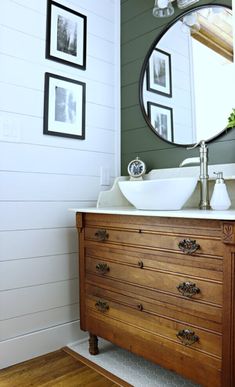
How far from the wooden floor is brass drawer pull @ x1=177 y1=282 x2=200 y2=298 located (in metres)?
0.61

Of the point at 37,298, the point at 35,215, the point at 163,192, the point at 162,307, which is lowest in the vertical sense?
the point at 37,298

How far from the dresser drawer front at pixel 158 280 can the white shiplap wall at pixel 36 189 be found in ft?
1.02

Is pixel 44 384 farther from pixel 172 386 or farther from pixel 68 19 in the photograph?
pixel 68 19

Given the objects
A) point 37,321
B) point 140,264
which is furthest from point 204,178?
point 37,321

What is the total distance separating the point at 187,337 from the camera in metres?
1.30

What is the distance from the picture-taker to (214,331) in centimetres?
122

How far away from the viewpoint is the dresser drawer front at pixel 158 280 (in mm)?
1228

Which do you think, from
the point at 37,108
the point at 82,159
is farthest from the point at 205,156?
the point at 37,108

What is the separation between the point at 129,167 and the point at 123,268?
2.44 ft

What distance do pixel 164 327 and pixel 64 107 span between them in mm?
1385

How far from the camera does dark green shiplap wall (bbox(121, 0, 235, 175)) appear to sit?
6.63 feet

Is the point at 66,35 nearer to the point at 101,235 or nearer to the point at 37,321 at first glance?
the point at 101,235

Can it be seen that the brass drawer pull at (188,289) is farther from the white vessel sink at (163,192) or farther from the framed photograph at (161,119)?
the framed photograph at (161,119)

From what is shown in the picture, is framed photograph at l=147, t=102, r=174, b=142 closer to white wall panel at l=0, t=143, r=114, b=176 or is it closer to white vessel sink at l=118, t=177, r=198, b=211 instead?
white wall panel at l=0, t=143, r=114, b=176
